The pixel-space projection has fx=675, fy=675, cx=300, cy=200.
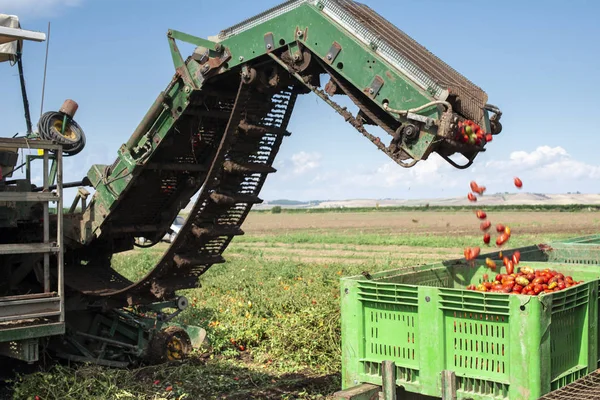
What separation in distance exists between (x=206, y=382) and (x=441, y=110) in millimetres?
4154

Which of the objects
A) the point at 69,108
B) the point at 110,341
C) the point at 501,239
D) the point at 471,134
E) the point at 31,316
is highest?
the point at 69,108

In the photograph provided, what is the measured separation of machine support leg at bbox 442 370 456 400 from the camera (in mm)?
4055

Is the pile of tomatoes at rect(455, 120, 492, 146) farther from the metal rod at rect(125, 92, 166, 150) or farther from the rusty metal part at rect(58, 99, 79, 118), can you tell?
the rusty metal part at rect(58, 99, 79, 118)

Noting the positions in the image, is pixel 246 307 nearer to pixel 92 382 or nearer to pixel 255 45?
pixel 92 382

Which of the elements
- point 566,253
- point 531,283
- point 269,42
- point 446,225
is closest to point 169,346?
point 269,42

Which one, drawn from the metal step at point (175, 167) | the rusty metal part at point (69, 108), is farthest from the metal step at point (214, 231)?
the rusty metal part at point (69, 108)

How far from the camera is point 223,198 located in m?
6.53

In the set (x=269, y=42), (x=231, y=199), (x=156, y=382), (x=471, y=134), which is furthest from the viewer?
(x=156, y=382)

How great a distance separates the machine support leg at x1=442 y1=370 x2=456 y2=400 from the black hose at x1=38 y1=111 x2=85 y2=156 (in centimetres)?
456

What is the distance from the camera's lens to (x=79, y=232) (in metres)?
7.20

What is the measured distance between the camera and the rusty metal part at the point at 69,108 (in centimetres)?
710

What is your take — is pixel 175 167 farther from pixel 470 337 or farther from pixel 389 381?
pixel 470 337

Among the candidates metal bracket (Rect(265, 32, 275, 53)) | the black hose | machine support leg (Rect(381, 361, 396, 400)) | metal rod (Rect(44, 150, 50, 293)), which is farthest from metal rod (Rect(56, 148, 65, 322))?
machine support leg (Rect(381, 361, 396, 400))

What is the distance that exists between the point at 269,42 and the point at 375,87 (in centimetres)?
122
